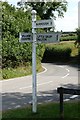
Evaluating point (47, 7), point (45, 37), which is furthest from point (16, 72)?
point (47, 7)

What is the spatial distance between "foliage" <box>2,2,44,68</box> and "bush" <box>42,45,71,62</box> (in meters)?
16.8

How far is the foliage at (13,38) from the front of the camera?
90.8 feet

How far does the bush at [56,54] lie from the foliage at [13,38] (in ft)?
55.2

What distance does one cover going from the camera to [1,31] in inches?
1097

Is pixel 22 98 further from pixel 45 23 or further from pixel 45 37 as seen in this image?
pixel 45 23

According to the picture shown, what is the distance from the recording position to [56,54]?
47.9m

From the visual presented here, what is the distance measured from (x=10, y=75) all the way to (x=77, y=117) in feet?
56.5

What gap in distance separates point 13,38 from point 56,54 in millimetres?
20228

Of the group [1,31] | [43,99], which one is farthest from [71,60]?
[43,99]

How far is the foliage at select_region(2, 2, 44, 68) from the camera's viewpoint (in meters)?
27.7

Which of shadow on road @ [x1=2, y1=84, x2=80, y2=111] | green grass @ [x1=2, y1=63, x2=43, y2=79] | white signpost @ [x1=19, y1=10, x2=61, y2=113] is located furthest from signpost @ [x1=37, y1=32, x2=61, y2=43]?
green grass @ [x1=2, y1=63, x2=43, y2=79]

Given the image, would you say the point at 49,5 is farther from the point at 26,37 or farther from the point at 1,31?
the point at 26,37

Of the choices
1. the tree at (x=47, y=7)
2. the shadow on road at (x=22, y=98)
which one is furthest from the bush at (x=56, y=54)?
the shadow on road at (x=22, y=98)

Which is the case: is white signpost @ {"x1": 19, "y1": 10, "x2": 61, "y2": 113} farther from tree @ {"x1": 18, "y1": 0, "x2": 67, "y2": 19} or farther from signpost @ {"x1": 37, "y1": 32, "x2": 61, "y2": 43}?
tree @ {"x1": 18, "y1": 0, "x2": 67, "y2": 19}
